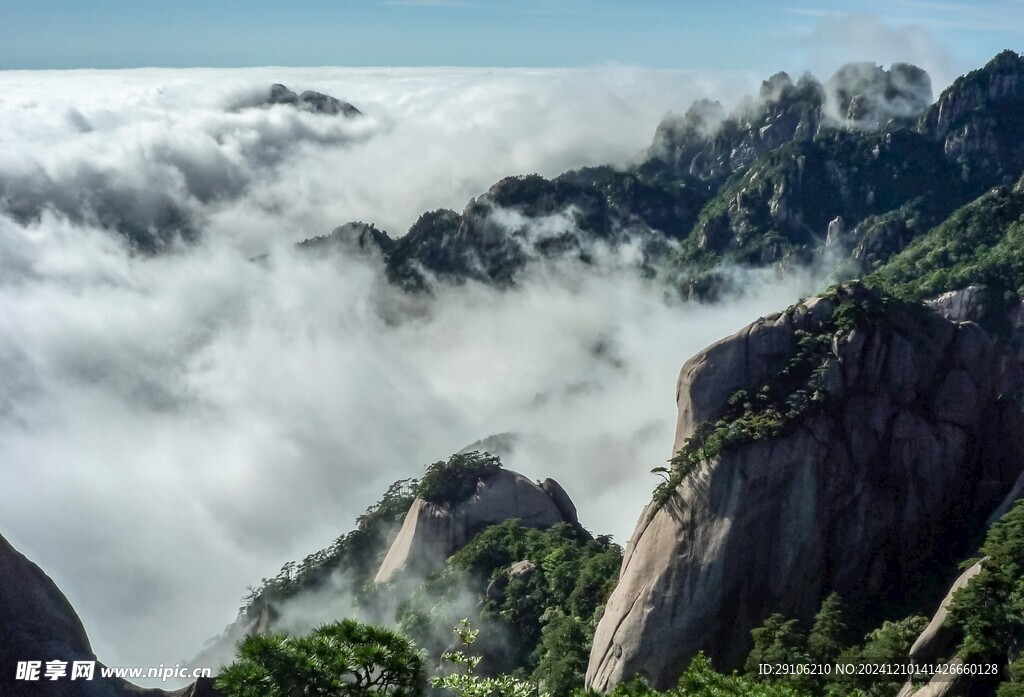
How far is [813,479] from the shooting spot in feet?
152

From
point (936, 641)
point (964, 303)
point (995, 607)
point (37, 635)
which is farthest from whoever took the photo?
point (964, 303)

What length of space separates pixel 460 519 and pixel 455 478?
8.78ft

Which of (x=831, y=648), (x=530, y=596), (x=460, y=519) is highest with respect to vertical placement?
(x=460, y=519)

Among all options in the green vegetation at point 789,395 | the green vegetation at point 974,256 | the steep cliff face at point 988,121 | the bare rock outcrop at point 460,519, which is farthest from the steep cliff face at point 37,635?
the steep cliff face at point 988,121

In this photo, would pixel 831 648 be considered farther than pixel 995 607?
Yes

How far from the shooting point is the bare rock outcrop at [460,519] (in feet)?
207

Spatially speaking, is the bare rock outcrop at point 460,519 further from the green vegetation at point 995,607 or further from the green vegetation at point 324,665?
the green vegetation at point 324,665

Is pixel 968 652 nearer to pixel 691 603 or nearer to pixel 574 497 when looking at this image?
pixel 691 603

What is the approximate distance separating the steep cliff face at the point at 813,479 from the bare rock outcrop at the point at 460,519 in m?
16.3

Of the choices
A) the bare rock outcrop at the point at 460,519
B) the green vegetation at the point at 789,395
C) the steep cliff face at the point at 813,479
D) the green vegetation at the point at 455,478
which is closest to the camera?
the steep cliff face at the point at 813,479

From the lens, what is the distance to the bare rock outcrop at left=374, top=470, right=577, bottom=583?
63.0m

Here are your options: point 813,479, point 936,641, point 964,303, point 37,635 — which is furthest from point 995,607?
point 964,303

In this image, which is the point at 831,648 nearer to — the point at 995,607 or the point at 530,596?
the point at 995,607

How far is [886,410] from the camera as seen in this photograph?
48469 mm
